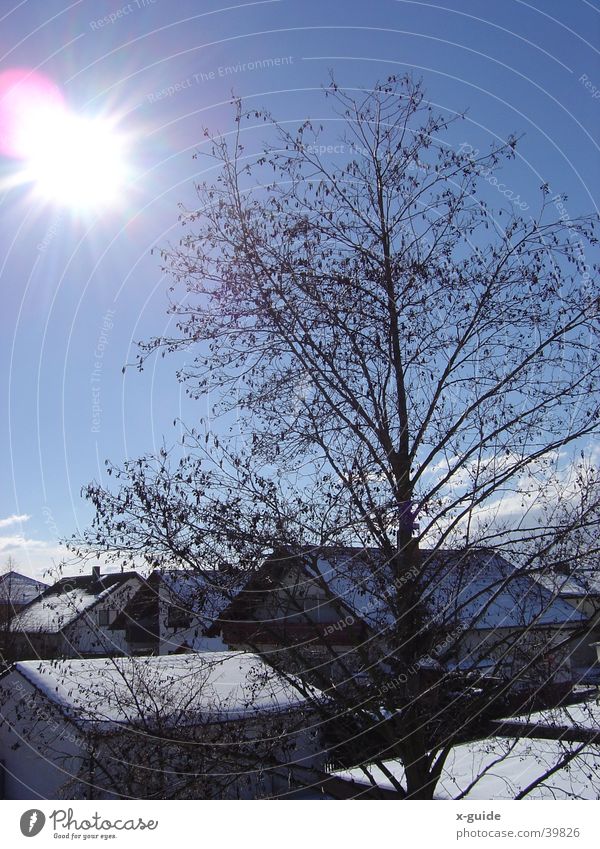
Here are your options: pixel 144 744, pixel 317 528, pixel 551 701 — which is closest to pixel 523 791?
pixel 551 701

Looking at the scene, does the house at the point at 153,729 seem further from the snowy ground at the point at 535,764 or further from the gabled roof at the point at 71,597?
the snowy ground at the point at 535,764

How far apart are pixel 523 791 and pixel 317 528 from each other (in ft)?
4.72

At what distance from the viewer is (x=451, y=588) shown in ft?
11.3

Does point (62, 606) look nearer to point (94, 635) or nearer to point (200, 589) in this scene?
point (94, 635)

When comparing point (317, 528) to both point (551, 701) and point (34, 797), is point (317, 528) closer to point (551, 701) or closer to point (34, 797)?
point (551, 701)

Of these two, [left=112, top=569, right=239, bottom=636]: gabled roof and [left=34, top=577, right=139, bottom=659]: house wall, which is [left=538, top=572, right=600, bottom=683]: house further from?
[left=34, top=577, right=139, bottom=659]: house wall

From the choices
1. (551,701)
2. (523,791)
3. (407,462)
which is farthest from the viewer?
(407,462)

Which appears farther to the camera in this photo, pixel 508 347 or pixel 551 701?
pixel 508 347

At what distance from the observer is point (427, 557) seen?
3.40m

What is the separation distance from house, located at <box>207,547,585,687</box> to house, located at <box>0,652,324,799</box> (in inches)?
9.8
